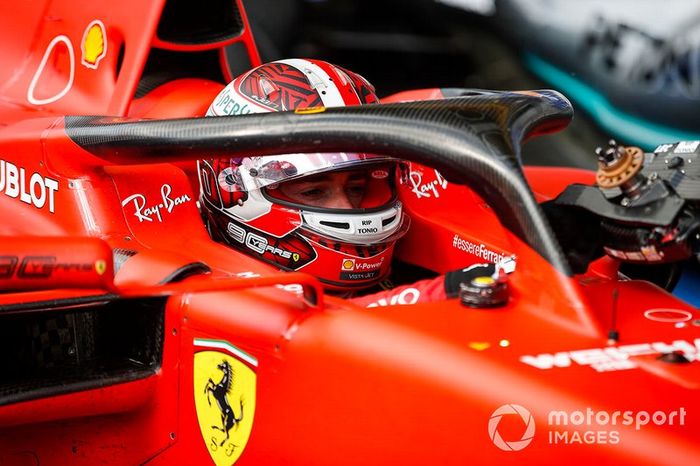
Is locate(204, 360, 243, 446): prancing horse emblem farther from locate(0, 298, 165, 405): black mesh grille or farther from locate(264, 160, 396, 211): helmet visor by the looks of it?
locate(264, 160, 396, 211): helmet visor

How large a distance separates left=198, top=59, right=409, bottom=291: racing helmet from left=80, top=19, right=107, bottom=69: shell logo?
25.4 inches

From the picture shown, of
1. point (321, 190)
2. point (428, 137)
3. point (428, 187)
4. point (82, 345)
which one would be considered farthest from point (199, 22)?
point (428, 137)

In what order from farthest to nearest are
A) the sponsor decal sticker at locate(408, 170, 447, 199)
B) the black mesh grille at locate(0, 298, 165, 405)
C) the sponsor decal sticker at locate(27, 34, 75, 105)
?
the sponsor decal sticker at locate(27, 34, 75, 105) < the sponsor decal sticker at locate(408, 170, 447, 199) < the black mesh grille at locate(0, 298, 165, 405)

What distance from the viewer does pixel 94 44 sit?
3539 mm

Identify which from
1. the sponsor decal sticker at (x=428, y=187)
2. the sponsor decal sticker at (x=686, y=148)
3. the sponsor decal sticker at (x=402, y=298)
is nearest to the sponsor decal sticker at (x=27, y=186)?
the sponsor decal sticker at (x=402, y=298)

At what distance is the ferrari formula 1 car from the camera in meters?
1.94

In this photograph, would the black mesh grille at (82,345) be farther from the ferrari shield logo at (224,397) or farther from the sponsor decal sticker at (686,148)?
the sponsor decal sticker at (686,148)

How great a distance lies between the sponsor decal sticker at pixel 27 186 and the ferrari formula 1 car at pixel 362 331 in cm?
9

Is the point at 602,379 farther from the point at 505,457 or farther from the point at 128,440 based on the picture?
the point at 128,440

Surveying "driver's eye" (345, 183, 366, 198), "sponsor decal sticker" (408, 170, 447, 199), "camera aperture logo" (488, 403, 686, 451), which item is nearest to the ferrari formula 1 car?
"camera aperture logo" (488, 403, 686, 451)

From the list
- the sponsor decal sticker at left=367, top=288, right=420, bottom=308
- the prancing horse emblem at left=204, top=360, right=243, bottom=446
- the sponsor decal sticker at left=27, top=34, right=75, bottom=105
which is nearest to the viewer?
the prancing horse emblem at left=204, top=360, right=243, bottom=446

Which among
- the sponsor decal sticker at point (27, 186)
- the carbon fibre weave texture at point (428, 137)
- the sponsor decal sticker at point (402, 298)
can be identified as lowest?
the sponsor decal sticker at point (27, 186)

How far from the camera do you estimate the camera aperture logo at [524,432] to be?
6.29 feet

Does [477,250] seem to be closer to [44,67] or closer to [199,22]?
[199,22]
